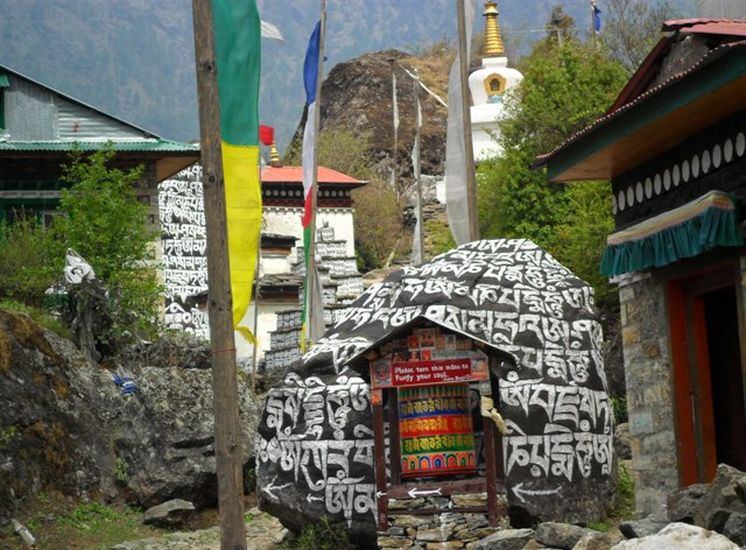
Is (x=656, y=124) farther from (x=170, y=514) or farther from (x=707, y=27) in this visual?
(x=170, y=514)

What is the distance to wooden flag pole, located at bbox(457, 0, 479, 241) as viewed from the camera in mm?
20906

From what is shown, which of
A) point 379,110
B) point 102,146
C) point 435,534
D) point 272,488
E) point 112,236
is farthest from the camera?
point 379,110

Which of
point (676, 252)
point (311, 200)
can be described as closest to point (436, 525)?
point (676, 252)

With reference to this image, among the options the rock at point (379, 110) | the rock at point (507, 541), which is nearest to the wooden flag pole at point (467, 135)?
the rock at point (507, 541)

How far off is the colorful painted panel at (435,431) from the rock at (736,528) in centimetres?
543

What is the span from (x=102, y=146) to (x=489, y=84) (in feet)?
96.2

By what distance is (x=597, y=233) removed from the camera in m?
31.1

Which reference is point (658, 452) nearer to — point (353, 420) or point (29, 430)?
point (353, 420)

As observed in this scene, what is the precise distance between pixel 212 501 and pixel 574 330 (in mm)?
6535

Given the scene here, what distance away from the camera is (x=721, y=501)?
11250 millimetres

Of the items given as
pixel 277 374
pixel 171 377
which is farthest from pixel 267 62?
pixel 171 377

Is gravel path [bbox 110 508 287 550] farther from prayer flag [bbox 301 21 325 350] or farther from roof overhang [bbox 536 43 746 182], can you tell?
roof overhang [bbox 536 43 746 182]

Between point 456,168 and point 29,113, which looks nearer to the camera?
point 456,168

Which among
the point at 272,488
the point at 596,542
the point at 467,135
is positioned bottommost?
the point at 596,542
